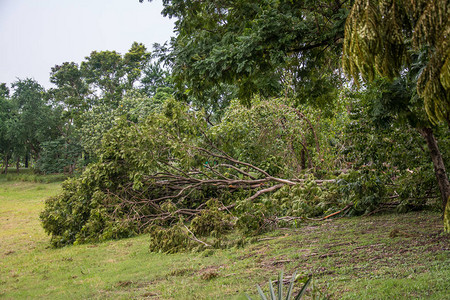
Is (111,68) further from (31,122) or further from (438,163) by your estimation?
(438,163)

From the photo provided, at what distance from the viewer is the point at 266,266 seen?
5.19m

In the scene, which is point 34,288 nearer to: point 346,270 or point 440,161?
point 346,270

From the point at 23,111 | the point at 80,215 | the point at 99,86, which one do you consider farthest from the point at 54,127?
the point at 80,215

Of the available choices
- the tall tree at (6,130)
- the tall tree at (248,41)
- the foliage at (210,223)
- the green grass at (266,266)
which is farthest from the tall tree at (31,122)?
the tall tree at (248,41)

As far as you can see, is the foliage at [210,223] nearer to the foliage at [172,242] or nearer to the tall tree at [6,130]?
the foliage at [172,242]

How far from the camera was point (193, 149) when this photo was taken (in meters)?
9.97

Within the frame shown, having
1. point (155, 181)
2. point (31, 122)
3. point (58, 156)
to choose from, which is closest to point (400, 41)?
point (155, 181)

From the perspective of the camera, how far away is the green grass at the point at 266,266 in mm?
3854

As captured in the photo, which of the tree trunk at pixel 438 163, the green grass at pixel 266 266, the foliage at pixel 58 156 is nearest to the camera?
the green grass at pixel 266 266

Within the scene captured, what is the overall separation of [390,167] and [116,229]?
624cm

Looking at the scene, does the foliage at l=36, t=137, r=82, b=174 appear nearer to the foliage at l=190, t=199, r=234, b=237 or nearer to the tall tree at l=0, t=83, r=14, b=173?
the tall tree at l=0, t=83, r=14, b=173

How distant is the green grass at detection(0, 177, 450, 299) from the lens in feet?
12.6

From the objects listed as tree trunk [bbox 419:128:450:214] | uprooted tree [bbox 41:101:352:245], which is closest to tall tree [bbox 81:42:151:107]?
uprooted tree [bbox 41:101:352:245]

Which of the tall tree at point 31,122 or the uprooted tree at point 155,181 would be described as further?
the tall tree at point 31,122
